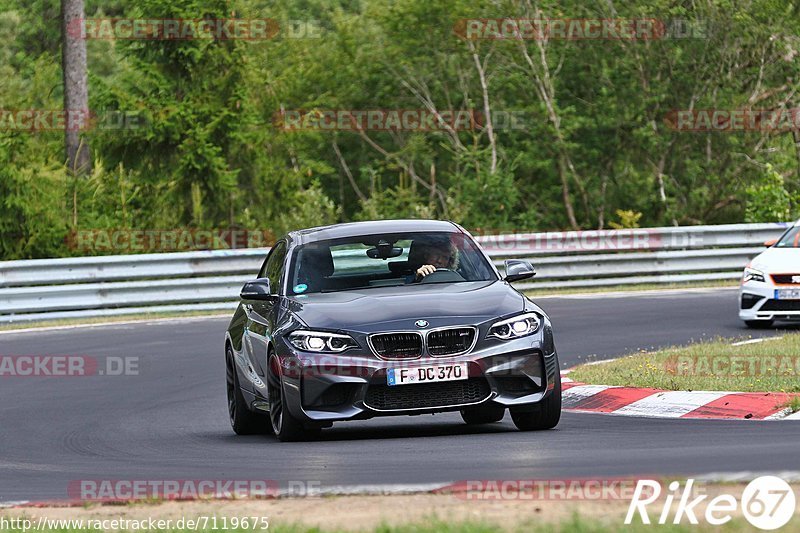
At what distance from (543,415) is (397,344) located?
1188 millimetres

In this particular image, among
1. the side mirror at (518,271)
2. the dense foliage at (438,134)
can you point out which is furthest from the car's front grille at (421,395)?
the dense foliage at (438,134)

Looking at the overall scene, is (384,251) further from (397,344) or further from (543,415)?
(543,415)

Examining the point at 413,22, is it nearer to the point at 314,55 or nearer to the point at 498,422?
the point at 314,55

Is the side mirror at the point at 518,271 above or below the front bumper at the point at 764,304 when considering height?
above

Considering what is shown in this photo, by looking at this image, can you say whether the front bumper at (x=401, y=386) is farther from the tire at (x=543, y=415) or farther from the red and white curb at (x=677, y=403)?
the red and white curb at (x=677, y=403)

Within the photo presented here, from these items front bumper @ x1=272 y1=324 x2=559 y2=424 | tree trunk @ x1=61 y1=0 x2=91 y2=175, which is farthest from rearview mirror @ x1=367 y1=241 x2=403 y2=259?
tree trunk @ x1=61 y1=0 x2=91 y2=175

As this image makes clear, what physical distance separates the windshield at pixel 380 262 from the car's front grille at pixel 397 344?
3.76 ft

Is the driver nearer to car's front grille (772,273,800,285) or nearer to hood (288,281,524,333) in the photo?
hood (288,281,524,333)

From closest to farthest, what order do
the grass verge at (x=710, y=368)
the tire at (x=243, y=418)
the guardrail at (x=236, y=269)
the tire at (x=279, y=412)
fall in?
the tire at (x=279, y=412)
the tire at (x=243, y=418)
the grass verge at (x=710, y=368)
the guardrail at (x=236, y=269)

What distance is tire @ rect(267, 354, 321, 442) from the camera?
10266 mm

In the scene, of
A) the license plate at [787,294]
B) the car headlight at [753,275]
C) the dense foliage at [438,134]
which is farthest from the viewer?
the dense foliage at [438,134]

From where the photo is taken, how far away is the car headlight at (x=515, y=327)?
395 inches

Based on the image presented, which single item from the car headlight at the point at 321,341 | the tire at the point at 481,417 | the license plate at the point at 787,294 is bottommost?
the license plate at the point at 787,294

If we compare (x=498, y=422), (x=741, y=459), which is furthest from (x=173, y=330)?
(x=741, y=459)
